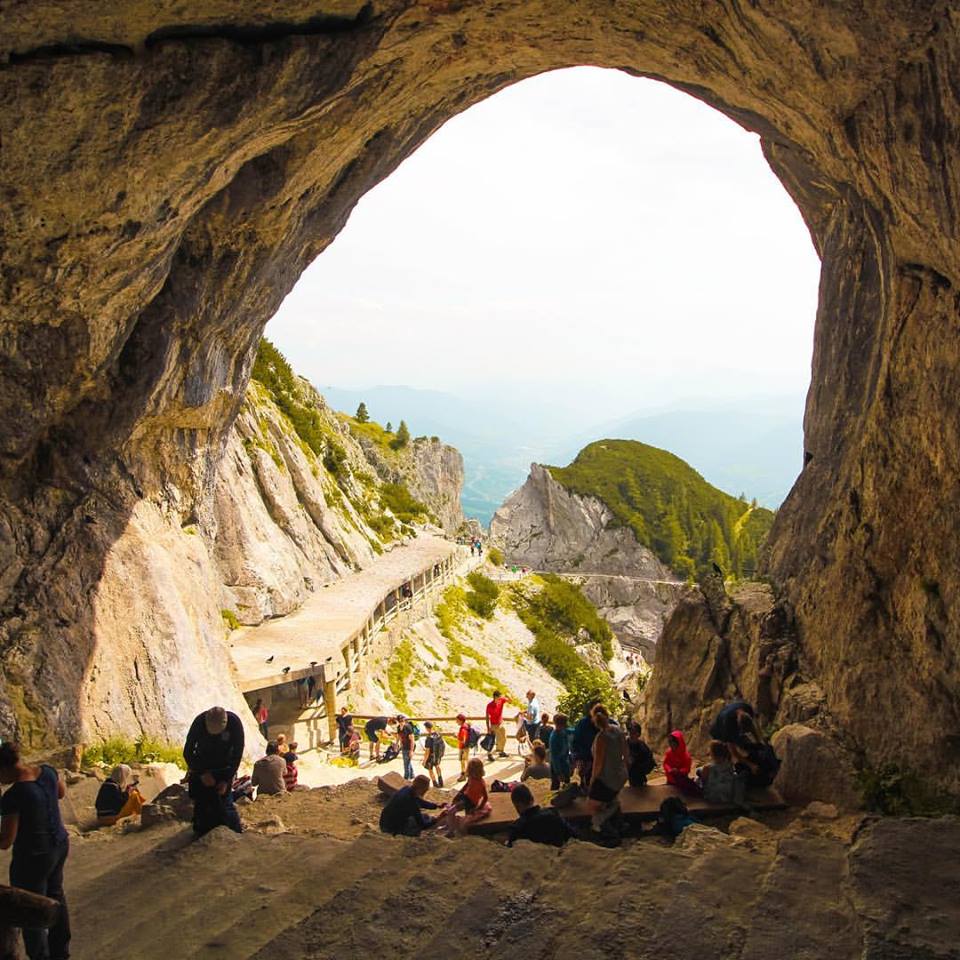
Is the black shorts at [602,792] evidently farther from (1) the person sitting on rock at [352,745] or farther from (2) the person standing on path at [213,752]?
(1) the person sitting on rock at [352,745]

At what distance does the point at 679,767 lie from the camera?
36.6ft

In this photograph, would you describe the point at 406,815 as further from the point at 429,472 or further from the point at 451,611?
the point at 429,472

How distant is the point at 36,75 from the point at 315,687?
19.6 m

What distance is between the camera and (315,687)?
84.2 ft

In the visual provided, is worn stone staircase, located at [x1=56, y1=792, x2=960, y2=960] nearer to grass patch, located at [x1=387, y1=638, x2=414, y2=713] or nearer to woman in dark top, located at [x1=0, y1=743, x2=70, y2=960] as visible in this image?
woman in dark top, located at [x1=0, y1=743, x2=70, y2=960]

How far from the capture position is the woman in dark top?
22.0 feet

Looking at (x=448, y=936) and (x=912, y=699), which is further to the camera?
(x=912, y=699)

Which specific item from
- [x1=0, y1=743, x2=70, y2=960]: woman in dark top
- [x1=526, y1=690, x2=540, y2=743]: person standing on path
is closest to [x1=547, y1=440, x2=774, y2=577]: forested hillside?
[x1=526, y1=690, x2=540, y2=743]: person standing on path

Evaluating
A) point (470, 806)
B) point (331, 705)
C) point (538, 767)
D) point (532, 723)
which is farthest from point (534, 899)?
point (331, 705)

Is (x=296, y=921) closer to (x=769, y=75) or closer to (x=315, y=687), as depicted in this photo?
(x=769, y=75)

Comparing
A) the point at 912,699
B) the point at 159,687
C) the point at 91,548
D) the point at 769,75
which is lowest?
the point at 159,687

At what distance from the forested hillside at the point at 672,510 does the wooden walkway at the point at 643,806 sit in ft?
229

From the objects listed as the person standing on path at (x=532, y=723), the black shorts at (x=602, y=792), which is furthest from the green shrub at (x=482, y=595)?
the black shorts at (x=602, y=792)

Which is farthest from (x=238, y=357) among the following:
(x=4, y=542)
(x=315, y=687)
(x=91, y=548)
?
(x=315, y=687)
